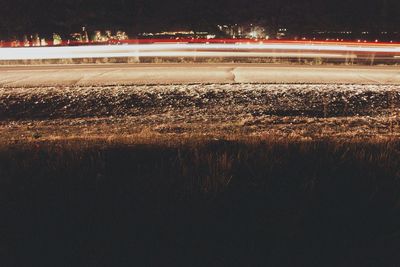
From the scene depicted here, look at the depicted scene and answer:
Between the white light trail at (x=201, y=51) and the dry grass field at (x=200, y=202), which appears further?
the white light trail at (x=201, y=51)

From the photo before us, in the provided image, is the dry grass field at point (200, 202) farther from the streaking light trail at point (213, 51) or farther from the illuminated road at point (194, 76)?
the streaking light trail at point (213, 51)

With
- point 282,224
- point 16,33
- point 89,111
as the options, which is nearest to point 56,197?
point 282,224

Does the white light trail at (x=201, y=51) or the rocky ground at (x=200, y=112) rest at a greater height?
the white light trail at (x=201, y=51)

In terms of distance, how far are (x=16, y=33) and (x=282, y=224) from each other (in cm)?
4079

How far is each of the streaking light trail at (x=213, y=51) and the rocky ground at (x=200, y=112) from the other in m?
11.7

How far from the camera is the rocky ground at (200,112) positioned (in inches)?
321

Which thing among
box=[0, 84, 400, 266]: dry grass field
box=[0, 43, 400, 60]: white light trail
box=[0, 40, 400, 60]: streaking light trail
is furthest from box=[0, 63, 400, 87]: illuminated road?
box=[0, 43, 400, 60]: white light trail

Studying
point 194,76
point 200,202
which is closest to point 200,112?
point 194,76

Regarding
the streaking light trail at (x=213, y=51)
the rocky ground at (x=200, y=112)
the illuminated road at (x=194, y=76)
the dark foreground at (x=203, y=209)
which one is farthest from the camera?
the streaking light trail at (x=213, y=51)

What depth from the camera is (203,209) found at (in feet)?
12.9

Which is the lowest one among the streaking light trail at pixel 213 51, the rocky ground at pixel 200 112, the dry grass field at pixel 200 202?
the rocky ground at pixel 200 112

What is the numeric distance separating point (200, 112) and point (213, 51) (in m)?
16.4

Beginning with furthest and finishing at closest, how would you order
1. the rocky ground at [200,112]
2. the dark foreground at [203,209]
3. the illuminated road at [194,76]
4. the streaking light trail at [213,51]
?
1. the streaking light trail at [213,51]
2. the illuminated road at [194,76]
3. the rocky ground at [200,112]
4. the dark foreground at [203,209]

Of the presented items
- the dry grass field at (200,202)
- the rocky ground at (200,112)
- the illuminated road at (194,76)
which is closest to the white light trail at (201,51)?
the illuminated road at (194,76)
